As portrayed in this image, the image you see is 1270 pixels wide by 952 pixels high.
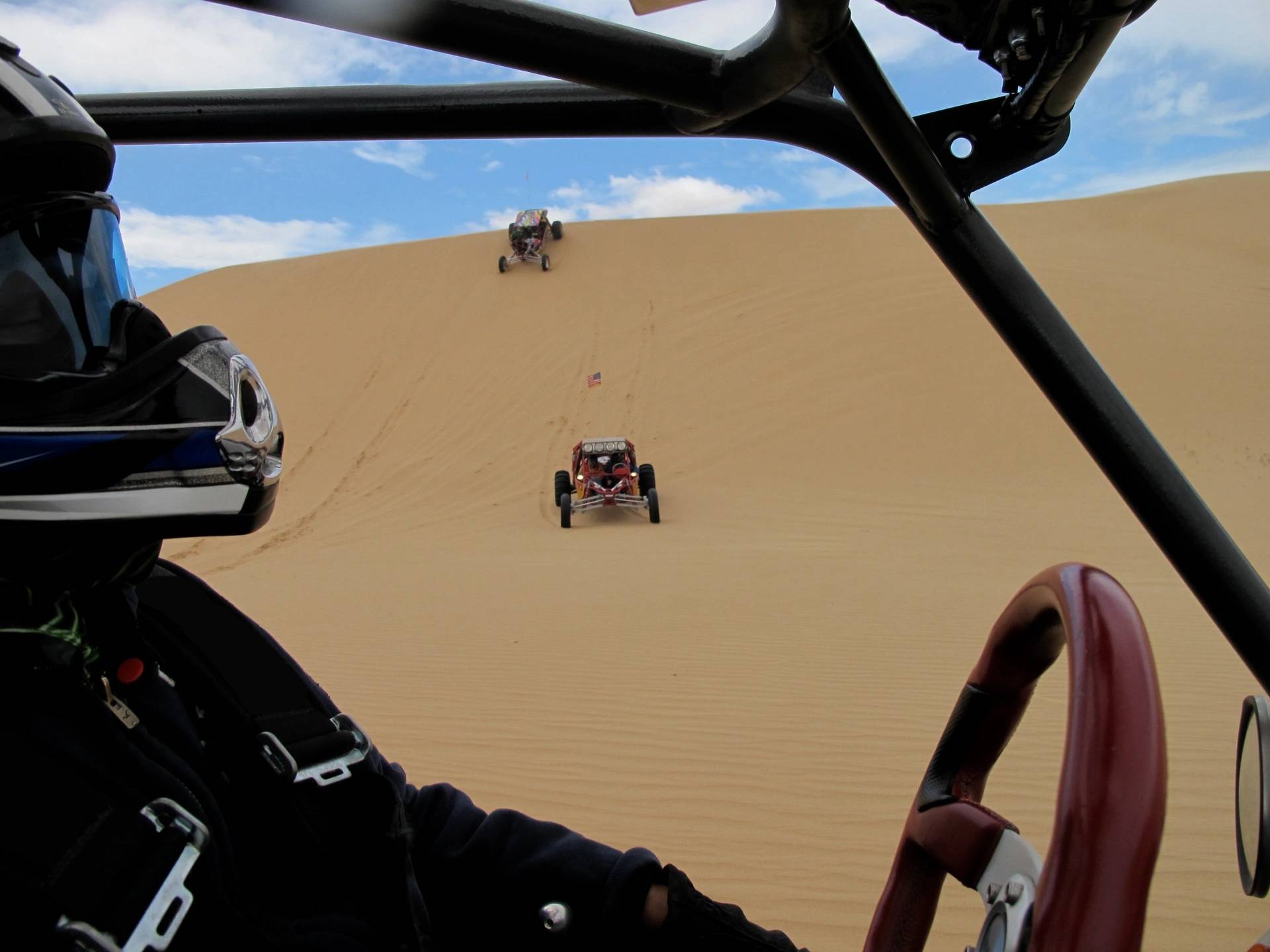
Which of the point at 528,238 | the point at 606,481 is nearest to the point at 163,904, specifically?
the point at 606,481

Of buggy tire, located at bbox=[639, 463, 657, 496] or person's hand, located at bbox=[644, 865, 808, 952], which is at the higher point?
buggy tire, located at bbox=[639, 463, 657, 496]

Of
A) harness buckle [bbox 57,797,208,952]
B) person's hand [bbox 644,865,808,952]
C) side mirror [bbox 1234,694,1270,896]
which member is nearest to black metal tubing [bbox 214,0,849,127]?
side mirror [bbox 1234,694,1270,896]

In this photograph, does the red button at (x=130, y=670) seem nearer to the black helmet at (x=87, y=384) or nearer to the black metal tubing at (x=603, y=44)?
the black helmet at (x=87, y=384)

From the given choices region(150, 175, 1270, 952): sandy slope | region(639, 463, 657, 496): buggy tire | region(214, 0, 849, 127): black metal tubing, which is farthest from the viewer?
region(639, 463, 657, 496): buggy tire

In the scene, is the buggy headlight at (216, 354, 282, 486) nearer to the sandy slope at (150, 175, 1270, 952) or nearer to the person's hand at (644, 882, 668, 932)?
the person's hand at (644, 882, 668, 932)

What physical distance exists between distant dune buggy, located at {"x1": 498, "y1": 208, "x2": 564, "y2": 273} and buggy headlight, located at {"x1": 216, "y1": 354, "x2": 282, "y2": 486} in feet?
94.6

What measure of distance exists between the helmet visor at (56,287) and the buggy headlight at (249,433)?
0.21 meters

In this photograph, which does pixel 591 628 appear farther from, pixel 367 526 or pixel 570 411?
pixel 570 411

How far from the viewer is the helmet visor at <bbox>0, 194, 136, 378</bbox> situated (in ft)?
4.75

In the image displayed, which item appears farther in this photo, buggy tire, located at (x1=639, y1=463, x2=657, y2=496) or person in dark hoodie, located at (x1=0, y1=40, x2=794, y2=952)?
buggy tire, located at (x1=639, y1=463, x2=657, y2=496)

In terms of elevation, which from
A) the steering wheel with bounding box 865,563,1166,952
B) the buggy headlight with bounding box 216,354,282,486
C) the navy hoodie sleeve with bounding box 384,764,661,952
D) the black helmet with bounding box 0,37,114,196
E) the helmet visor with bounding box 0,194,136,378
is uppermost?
the black helmet with bounding box 0,37,114,196

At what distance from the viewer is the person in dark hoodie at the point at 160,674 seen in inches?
49.0

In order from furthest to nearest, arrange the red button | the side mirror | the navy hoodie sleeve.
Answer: the navy hoodie sleeve < the red button < the side mirror

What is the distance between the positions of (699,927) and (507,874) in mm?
369
